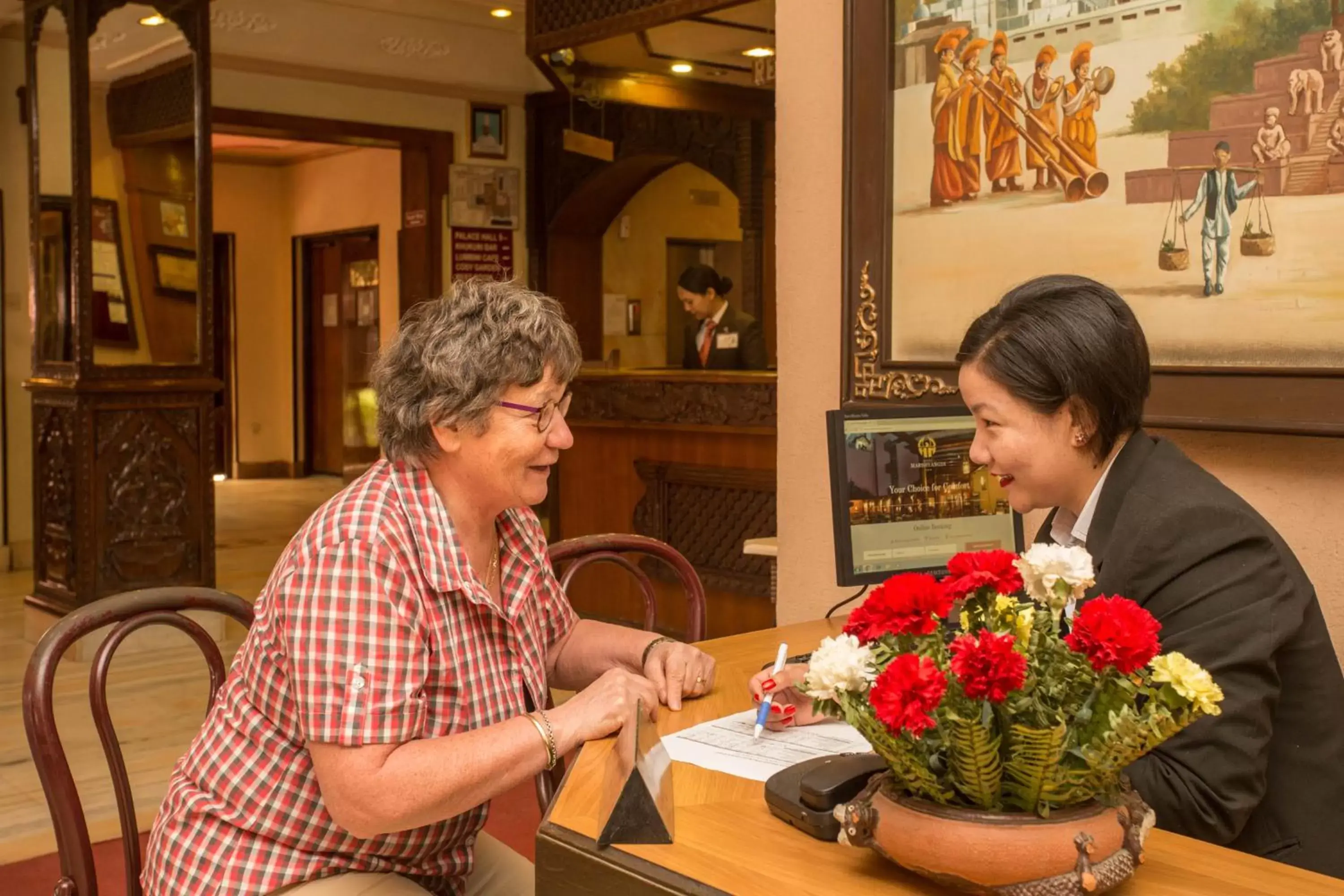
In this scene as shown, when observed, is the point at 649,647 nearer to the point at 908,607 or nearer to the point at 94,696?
the point at 94,696

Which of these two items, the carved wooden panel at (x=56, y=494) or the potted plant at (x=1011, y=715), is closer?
the potted plant at (x=1011, y=715)

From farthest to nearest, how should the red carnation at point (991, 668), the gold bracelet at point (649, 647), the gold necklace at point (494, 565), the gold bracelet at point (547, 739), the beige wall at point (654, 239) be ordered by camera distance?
the beige wall at point (654, 239) → the gold bracelet at point (649, 647) → the gold necklace at point (494, 565) → the gold bracelet at point (547, 739) → the red carnation at point (991, 668)

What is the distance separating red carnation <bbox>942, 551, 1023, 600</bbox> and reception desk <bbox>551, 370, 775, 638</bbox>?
444 centimetres

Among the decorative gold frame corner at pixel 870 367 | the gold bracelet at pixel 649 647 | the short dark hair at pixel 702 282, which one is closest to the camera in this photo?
the gold bracelet at pixel 649 647

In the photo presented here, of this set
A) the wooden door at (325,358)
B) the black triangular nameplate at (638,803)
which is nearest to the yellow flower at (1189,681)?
the black triangular nameplate at (638,803)

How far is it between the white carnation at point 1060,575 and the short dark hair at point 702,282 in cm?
664

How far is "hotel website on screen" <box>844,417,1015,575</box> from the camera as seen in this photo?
2297 mm

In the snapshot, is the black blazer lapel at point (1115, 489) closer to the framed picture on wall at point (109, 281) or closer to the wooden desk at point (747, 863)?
the wooden desk at point (747, 863)

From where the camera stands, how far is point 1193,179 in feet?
7.80

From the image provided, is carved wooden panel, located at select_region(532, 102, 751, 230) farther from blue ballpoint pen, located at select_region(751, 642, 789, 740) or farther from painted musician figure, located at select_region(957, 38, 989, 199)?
blue ballpoint pen, located at select_region(751, 642, 789, 740)

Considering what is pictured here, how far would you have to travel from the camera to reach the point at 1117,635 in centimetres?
109

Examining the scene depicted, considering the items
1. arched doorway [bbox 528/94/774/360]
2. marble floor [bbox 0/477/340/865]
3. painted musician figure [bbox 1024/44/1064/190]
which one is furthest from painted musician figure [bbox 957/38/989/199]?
arched doorway [bbox 528/94/774/360]

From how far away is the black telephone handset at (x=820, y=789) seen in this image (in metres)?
1.38

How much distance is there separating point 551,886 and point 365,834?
1.17 ft
